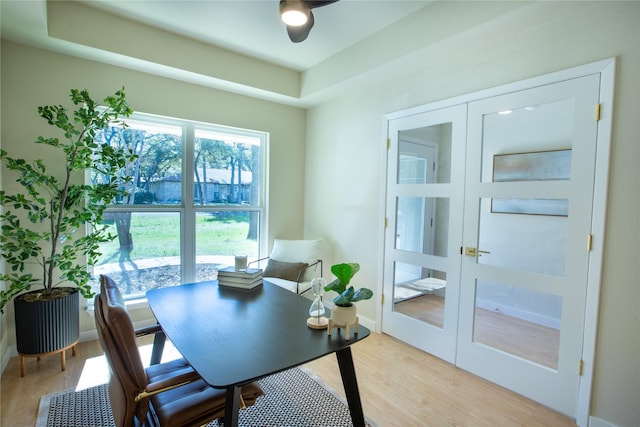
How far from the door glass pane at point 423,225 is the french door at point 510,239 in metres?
0.01

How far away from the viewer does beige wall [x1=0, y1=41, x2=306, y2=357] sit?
2570mm

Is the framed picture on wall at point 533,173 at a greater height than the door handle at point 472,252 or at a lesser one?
greater

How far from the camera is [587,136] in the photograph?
1.95 metres

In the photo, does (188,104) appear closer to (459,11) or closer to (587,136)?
(459,11)

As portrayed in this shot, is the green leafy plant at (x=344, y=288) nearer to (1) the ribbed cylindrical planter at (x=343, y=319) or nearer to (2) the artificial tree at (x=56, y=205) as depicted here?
(1) the ribbed cylindrical planter at (x=343, y=319)

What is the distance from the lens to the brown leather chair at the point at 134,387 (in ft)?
3.95

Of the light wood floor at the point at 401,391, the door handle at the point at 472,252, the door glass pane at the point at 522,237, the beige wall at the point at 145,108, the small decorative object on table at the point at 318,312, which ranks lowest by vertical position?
the light wood floor at the point at 401,391

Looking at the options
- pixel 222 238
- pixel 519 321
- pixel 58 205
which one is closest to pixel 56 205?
pixel 58 205

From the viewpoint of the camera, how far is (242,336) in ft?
5.01

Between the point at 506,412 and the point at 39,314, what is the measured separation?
337 centimetres

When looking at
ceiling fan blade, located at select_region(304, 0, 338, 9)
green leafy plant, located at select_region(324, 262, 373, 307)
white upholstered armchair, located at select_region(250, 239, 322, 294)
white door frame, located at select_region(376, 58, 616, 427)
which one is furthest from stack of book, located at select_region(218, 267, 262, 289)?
white door frame, located at select_region(376, 58, 616, 427)

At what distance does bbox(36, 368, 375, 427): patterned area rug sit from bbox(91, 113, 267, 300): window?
1239 mm

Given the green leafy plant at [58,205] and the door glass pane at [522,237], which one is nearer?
the door glass pane at [522,237]

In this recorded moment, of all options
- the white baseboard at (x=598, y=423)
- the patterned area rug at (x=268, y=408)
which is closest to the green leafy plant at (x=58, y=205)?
the patterned area rug at (x=268, y=408)
